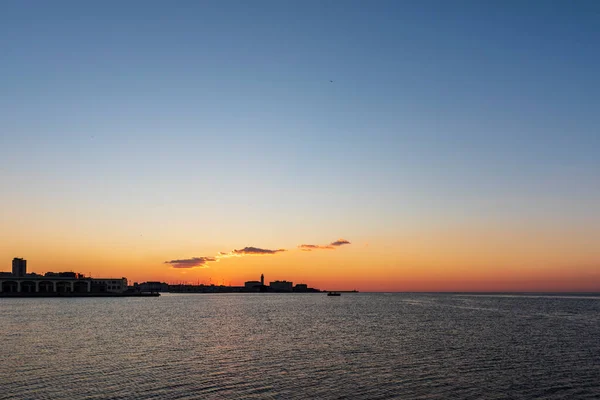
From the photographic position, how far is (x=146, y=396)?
37.0 meters

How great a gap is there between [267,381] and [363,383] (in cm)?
817

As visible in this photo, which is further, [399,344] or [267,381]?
[399,344]

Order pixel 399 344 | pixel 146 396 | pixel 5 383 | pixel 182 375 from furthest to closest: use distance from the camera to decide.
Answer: pixel 399 344
pixel 182 375
pixel 5 383
pixel 146 396

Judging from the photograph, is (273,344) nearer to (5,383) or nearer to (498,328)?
(5,383)

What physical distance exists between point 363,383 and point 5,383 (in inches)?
1153

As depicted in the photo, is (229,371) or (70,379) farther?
(229,371)

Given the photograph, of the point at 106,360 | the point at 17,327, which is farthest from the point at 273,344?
the point at 17,327

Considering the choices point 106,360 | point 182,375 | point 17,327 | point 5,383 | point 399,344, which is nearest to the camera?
point 5,383

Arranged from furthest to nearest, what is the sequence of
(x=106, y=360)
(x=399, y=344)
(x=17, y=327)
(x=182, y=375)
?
(x=17, y=327) → (x=399, y=344) → (x=106, y=360) → (x=182, y=375)

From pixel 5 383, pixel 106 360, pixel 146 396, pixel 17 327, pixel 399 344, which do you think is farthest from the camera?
pixel 17 327

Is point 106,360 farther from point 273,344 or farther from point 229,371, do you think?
point 273,344

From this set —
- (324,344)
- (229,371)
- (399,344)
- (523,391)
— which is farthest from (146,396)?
(399,344)

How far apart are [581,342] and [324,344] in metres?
36.2

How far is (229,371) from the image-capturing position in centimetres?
4703
